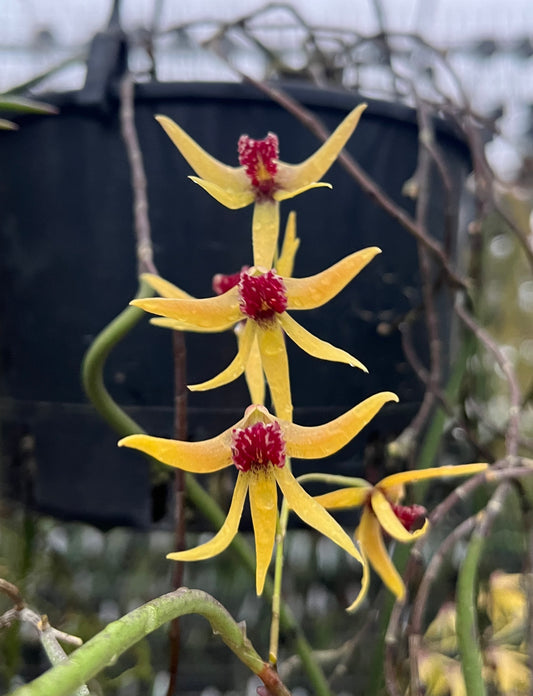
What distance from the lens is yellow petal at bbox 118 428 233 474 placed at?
200mm

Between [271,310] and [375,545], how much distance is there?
0.50 ft

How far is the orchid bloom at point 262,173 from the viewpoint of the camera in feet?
0.92

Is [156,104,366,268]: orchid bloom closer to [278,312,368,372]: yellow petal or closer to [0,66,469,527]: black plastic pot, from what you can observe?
[278,312,368,372]: yellow petal

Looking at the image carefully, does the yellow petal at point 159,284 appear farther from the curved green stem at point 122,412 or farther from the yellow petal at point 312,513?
the yellow petal at point 312,513

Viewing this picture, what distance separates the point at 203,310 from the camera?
0.77 ft

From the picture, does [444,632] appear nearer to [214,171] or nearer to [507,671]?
[507,671]

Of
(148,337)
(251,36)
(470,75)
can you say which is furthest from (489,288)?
(148,337)

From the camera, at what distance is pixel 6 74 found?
660 mm

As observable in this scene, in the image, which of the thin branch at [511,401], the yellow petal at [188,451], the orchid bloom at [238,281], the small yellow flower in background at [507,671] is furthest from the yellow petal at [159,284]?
the small yellow flower in background at [507,671]

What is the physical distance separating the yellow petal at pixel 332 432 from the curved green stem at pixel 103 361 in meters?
0.11

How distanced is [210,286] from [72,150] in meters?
0.16

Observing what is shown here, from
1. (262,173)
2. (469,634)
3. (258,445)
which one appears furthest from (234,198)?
(469,634)

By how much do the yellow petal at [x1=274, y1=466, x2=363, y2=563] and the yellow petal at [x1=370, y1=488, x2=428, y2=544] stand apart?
1.8 inches

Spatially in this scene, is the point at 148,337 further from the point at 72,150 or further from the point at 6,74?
the point at 6,74
